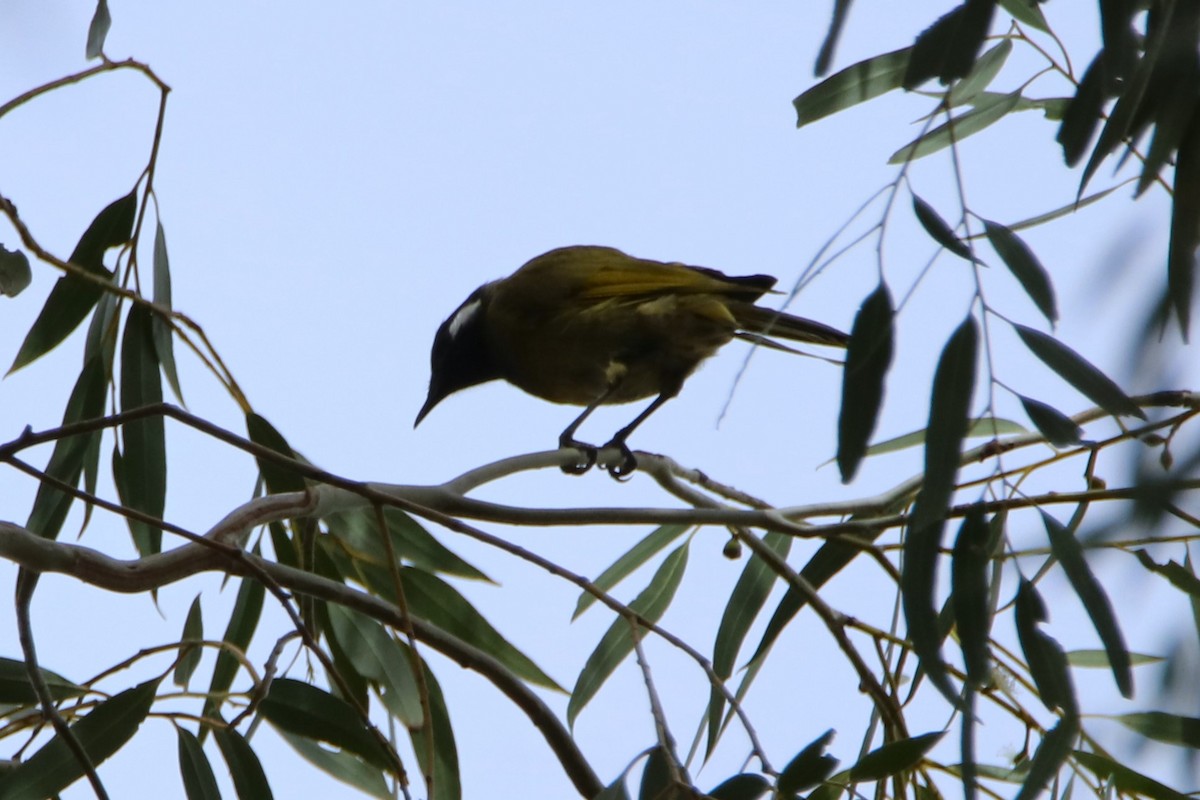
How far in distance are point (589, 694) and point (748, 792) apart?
3.54 feet

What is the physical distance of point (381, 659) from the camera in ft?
8.81

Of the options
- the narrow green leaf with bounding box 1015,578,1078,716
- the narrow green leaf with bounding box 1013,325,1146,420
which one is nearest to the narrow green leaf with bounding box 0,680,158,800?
the narrow green leaf with bounding box 1015,578,1078,716

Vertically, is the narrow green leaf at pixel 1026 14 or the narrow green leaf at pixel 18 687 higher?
the narrow green leaf at pixel 1026 14

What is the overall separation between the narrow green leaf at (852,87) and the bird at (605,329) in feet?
5.50

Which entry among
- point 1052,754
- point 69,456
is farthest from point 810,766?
point 69,456

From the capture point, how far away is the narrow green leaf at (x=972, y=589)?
1.93 m

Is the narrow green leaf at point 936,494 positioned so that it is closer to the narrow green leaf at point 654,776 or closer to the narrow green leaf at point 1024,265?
the narrow green leaf at point 1024,265

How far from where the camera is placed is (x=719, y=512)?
7.55ft

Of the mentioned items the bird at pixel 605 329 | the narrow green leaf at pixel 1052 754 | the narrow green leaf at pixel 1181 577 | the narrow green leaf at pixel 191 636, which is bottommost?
the narrow green leaf at pixel 1052 754

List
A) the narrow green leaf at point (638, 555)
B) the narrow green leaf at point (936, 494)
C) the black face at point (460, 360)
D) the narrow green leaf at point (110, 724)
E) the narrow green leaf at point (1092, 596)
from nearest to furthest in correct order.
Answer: the narrow green leaf at point (936, 494)
the narrow green leaf at point (1092, 596)
the narrow green leaf at point (110, 724)
the narrow green leaf at point (638, 555)
the black face at point (460, 360)

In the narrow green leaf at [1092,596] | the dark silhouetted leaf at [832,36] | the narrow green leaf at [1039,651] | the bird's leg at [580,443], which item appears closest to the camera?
the dark silhouetted leaf at [832,36]

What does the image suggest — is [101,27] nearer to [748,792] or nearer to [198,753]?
[198,753]

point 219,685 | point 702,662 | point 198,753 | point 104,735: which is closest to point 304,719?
point 198,753

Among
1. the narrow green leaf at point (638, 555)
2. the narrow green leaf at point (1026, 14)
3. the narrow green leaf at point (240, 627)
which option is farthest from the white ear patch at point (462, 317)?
the narrow green leaf at point (1026, 14)
